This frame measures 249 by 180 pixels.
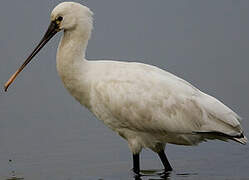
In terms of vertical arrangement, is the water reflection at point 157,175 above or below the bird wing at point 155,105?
below

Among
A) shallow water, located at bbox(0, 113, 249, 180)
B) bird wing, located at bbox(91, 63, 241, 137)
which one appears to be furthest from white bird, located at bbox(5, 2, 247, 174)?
shallow water, located at bbox(0, 113, 249, 180)

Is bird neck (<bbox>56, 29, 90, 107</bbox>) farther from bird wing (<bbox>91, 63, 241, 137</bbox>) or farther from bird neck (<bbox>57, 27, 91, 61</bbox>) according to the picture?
bird wing (<bbox>91, 63, 241, 137</bbox>)

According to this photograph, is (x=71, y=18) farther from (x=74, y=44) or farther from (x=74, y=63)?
(x=74, y=63)

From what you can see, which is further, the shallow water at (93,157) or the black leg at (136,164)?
the shallow water at (93,157)

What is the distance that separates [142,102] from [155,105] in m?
0.18

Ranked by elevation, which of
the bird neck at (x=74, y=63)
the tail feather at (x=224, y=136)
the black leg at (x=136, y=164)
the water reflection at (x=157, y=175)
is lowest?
the water reflection at (x=157, y=175)

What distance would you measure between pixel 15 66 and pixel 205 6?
8.74 metres

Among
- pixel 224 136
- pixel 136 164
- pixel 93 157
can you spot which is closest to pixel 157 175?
pixel 136 164

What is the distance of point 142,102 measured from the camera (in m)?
11.0

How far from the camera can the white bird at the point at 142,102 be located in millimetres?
10922

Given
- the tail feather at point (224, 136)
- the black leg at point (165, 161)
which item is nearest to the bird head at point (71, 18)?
the black leg at point (165, 161)

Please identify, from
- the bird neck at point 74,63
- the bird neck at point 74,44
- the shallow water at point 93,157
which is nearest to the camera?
the bird neck at point 74,63

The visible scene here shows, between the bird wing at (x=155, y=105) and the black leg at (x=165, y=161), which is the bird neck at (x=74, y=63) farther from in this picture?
the black leg at (x=165, y=161)

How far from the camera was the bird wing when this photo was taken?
10914mm
